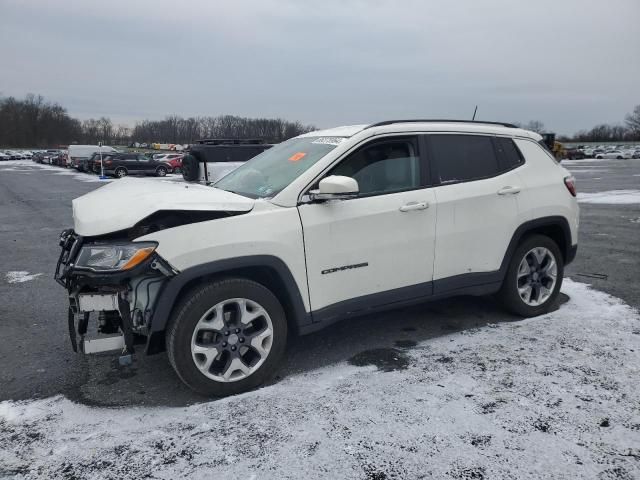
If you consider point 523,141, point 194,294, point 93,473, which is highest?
point 523,141

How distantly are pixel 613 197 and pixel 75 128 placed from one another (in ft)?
431

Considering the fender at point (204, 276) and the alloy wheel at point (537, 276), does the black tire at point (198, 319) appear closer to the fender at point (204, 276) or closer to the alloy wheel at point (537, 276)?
the fender at point (204, 276)

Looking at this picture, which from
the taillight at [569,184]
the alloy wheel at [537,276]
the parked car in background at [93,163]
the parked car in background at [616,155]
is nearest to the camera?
the alloy wheel at [537,276]

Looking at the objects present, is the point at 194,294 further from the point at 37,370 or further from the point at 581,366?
the point at 581,366

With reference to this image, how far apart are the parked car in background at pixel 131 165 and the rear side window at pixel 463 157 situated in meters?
31.4

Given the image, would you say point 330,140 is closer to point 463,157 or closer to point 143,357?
point 463,157

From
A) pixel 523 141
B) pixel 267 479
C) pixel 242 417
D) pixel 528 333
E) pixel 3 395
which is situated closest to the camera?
pixel 267 479

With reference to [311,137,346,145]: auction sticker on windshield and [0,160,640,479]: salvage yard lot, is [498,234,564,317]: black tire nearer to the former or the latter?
[0,160,640,479]: salvage yard lot

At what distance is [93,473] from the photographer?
8.42 feet

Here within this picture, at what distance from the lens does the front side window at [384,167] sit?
3.80 meters

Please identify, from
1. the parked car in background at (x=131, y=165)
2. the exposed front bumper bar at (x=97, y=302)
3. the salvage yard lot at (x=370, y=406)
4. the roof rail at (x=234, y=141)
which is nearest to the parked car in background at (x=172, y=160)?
the parked car in background at (x=131, y=165)

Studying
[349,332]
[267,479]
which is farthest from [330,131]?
[267,479]

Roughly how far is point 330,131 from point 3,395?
3.17m

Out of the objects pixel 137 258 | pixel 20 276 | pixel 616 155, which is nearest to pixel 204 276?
pixel 137 258
